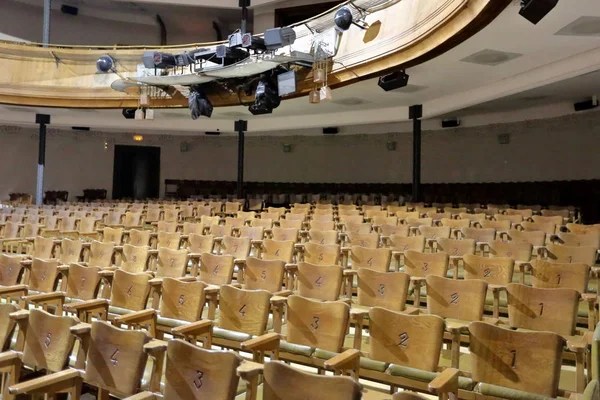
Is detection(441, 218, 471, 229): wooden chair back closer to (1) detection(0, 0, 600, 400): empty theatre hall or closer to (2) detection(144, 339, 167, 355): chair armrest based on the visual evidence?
(1) detection(0, 0, 600, 400): empty theatre hall

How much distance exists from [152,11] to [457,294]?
48.2 ft

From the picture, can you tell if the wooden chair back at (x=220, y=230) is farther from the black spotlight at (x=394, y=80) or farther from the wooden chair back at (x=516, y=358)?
the wooden chair back at (x=516, y=358)

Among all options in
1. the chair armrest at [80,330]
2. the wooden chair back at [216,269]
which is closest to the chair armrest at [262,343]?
the chair armrest at [80,330]

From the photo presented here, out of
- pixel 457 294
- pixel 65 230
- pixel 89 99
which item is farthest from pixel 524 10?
pixel 89 99

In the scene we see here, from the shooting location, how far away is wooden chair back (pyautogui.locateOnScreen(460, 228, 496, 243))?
17.5ft

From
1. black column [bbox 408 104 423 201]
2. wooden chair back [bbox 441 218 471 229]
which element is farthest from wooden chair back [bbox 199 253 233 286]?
black column [bbox 408 104 423 201]

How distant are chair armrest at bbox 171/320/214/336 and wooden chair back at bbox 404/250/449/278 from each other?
1913 millimetres

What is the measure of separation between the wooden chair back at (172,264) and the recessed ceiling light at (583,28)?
15.1 feet

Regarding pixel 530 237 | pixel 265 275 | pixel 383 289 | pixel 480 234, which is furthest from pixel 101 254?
pixel 530 237

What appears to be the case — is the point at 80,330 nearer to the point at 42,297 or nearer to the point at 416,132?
the point at 42,297

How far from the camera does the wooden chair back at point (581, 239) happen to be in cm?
478

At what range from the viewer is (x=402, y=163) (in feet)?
44.3

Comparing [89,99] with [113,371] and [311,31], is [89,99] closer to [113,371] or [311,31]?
[311,31]

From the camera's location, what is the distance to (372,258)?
4.38 m
